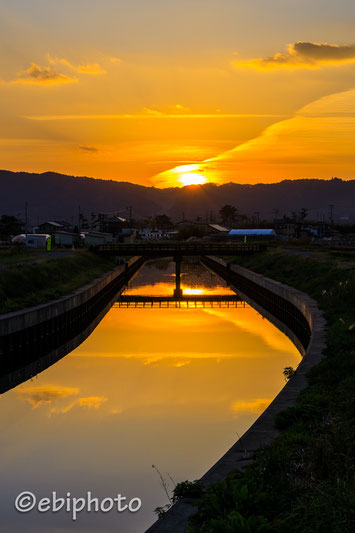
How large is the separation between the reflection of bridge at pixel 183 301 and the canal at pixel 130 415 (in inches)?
695

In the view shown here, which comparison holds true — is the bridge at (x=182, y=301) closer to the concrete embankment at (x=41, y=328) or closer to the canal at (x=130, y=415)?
the concrete embankment at (x=41, y=328)

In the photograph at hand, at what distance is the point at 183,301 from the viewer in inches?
2616

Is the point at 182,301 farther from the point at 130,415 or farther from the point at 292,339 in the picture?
the point at 130,415

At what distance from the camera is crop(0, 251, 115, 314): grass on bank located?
38778 mm

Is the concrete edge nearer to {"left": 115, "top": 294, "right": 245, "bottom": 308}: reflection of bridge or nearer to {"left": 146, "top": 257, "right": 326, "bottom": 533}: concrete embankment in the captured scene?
{"left": 115, "top": 294, "right": 245, "bottom": 308}: reflection of bridge

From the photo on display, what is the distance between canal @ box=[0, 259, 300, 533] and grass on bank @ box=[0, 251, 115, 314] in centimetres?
466

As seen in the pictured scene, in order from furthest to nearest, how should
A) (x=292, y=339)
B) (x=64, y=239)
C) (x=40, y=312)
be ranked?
(x=64, y=239) < (x=292, y=339) < (x=40, y=312)

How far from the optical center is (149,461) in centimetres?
1817

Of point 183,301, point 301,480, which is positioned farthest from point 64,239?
point 301,480

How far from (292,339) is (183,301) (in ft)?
85.1

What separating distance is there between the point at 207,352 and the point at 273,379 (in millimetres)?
8251

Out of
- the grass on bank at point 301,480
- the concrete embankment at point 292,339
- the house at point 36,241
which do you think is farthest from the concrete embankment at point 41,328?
the house at point 36,241

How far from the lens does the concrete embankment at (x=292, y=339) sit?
10328mm

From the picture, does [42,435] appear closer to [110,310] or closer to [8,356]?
[8,356]
